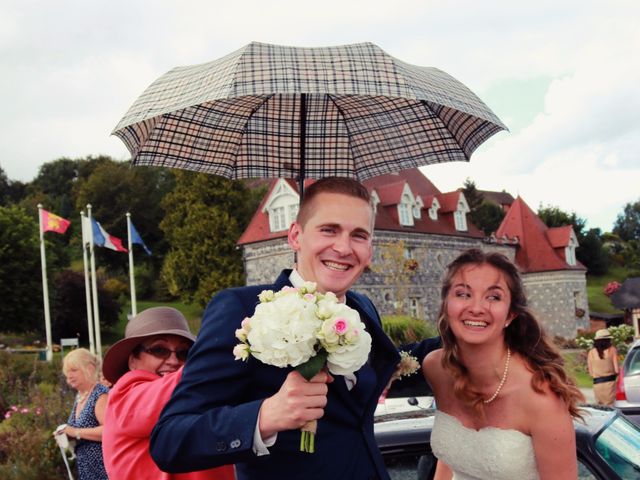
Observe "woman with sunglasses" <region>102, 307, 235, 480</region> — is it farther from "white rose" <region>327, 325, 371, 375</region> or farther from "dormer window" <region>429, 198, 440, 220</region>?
"dormer window" <region>429, 198, 440, 220</region>

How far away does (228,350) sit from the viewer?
99.3 inches

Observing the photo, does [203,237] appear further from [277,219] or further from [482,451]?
[482,451]

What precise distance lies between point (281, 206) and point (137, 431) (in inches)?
1467

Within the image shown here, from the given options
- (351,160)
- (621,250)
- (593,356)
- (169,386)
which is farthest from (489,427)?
(621,250)

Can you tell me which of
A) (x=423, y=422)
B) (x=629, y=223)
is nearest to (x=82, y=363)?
(x=423, y=422)

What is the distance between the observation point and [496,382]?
11.9 ft

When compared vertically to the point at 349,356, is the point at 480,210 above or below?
above

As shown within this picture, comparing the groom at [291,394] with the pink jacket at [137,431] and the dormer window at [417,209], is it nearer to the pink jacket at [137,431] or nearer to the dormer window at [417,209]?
the pink jacket at [137,431]

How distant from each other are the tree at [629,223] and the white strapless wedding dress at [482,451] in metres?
113

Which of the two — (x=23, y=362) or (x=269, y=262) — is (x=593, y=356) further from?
(x=269, y=262)

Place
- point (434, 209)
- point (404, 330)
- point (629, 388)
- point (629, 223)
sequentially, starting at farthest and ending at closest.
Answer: point (629, 223)
point (434, 209)
point (404, 330)
point (629, 388)

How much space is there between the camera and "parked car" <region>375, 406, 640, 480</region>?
3662mm

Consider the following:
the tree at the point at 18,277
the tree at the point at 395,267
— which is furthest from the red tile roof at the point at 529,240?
the tree at the point at 18,277

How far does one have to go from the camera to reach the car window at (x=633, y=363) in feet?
37.4
